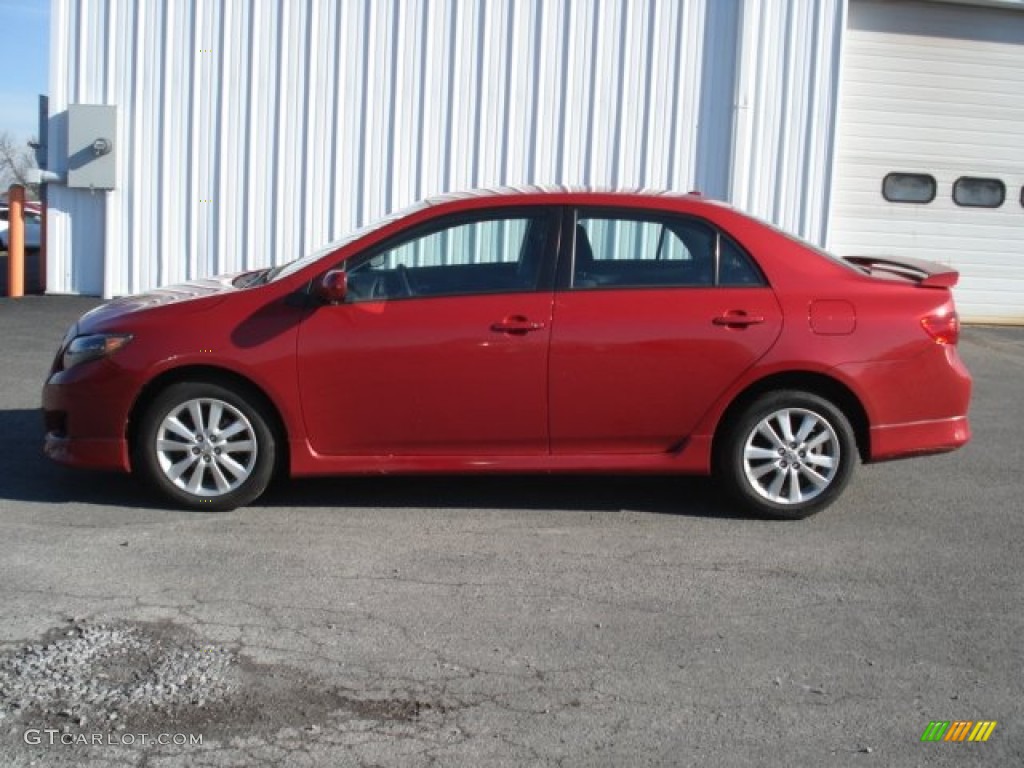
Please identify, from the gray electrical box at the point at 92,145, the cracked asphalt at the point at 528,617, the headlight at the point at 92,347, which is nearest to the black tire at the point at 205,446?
the cracked asphalt at the point at 528,617

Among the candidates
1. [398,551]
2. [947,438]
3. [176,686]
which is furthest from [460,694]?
[947,438]

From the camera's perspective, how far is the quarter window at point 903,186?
13273mm

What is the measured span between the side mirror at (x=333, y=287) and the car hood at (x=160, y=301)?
55 centimetres

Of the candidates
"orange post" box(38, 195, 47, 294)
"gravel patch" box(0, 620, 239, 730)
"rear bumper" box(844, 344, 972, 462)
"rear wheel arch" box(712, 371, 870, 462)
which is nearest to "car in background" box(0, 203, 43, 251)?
"orange post" box(38, 195, 47, 294)

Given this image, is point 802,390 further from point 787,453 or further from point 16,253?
point 16,253

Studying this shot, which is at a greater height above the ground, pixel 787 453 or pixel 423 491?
pixel 787 453

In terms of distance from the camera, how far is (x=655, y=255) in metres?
6.54

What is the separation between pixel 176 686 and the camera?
14.0 feet

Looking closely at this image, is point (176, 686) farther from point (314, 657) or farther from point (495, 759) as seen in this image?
point (495, 759)

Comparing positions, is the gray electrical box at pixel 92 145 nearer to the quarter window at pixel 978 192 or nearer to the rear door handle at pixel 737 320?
the rear door handle at pixel 737 320

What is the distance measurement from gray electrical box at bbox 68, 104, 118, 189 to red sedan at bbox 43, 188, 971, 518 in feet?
21.0

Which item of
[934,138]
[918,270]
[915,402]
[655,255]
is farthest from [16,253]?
[915,402]

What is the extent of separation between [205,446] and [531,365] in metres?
1.65

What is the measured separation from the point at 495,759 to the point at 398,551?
205cm
